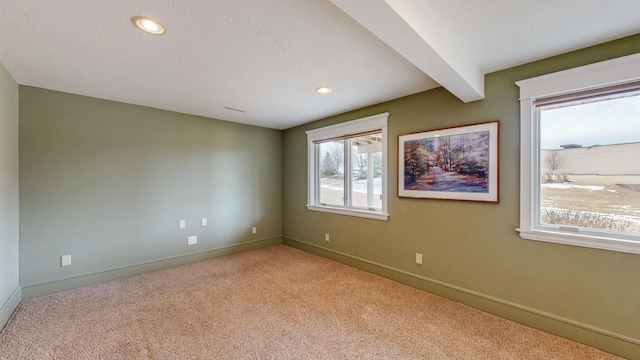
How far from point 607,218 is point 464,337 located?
142 cm

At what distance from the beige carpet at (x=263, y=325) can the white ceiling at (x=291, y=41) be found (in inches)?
81.5

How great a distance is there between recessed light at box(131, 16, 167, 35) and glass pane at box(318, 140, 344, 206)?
2.72 metres

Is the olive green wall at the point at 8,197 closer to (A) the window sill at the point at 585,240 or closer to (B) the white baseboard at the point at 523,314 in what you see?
(B) the white baseboard at the point at 523,314

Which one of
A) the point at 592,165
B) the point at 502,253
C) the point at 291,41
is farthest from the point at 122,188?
the point at 592,165

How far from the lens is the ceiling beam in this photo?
1254mm

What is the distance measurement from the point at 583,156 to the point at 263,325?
9.77 ft

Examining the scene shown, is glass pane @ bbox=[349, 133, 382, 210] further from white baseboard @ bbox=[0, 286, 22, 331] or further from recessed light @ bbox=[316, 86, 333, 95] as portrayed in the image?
white baseboard @ bbox=[0, 286, 22, 331]

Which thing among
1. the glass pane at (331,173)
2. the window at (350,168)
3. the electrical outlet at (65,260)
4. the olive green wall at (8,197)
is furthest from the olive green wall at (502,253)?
the olive green wall at (8,197)

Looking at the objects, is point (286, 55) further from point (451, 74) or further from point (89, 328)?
point (89, 328)

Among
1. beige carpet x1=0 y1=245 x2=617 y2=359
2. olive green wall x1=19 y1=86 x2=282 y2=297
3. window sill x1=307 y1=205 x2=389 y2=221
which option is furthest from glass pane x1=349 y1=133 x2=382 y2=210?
olive green wall x1=19 y1=86 x2=282 y2=297

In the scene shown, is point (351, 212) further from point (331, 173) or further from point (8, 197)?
point (8, 197)

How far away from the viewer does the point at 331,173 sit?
423cm

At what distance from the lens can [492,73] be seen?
240cm


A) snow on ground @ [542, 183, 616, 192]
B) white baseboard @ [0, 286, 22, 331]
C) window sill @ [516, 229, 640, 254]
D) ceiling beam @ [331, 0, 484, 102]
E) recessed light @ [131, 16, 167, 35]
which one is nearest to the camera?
ceiling beam @ [331, 0, 484, 102]
